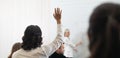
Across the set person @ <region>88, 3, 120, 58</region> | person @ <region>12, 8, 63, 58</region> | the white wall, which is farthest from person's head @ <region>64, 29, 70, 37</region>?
person @ <region>88, 3, 120, 58</region>

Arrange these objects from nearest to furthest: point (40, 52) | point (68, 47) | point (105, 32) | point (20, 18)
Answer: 1. point (105, 32)
2. point (40, 52)
3. point (68, 47)
4. point (20, 18)

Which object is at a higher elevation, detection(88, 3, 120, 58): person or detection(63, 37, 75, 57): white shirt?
detection(88, 3, 120, 58): person

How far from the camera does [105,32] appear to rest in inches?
26.0

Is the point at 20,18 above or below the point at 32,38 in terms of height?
below

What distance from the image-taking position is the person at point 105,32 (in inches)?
25.8

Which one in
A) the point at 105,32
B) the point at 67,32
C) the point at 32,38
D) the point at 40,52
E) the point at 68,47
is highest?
the point at 105,32

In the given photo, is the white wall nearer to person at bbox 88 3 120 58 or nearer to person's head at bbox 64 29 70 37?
person's head at bbox 64 29 70 37

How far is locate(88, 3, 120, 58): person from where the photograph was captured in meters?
0.66

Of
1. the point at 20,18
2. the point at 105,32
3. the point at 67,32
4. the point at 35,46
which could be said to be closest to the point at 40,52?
the point at 35,46

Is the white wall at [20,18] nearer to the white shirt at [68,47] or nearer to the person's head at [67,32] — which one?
the person's head at [67,32]

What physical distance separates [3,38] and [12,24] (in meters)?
0.29

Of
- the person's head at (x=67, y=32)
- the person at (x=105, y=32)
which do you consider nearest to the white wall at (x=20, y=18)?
the person's head at (x=67, y=32)

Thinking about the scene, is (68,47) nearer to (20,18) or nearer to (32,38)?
(20,18)

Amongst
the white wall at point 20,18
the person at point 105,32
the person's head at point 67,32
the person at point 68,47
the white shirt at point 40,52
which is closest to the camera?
the person at point 105,32
